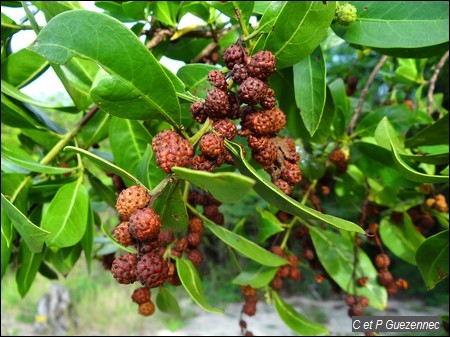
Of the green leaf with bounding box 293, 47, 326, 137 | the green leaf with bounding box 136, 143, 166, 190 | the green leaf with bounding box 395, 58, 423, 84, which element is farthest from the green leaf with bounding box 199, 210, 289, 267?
the green leaf with bounding box 395, 58, 423, 84

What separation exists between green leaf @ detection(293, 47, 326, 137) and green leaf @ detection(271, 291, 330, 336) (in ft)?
3.21

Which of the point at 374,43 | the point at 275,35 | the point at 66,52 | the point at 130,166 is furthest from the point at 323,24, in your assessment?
the point at 130,166

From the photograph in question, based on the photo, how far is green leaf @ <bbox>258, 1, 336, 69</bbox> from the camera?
2.59ft

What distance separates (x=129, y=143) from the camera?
1.29 m

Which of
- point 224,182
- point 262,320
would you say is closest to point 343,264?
point 224,182

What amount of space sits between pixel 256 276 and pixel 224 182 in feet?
3.73

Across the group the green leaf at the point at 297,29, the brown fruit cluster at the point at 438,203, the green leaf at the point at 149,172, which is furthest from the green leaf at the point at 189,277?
the brown fruit cluster at the point at 438,203

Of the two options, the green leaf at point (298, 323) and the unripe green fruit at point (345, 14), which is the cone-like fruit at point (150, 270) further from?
the green leaf at point (298, 323)

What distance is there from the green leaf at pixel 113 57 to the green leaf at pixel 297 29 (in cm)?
24

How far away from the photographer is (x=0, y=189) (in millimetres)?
Result: 1204

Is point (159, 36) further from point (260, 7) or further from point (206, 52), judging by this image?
point (260, 7)

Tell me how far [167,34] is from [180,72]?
53 centimetres

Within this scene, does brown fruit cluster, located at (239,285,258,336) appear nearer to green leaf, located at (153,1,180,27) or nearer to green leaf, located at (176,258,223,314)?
green leaf, located at (176,258,223,314)

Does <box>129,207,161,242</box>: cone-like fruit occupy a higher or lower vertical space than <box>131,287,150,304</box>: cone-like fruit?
higher
